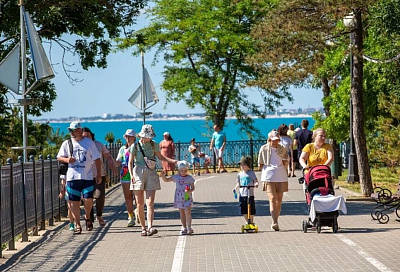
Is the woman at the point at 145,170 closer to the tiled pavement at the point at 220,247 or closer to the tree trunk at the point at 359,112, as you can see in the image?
the tiled pavement at the point at 220,247

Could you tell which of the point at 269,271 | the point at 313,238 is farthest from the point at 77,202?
the point at 269,271

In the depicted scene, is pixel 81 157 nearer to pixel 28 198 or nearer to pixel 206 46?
pixel 28 198

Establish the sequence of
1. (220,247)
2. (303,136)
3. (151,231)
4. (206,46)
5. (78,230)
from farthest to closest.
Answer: (206,46) < (303,136) < (78,230) < (151,231) < (220,247)

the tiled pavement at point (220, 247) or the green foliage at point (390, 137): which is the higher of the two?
the green foliage at point (390, 137)

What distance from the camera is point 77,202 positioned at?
16.4m

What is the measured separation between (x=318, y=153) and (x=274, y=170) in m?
0.88

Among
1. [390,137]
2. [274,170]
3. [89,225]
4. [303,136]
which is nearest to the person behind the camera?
[274,170]

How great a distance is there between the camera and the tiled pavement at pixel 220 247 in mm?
12195

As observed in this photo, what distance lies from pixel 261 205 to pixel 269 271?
10588mm

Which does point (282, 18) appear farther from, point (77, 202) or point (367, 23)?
point (77, 202)

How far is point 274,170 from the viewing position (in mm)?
16641

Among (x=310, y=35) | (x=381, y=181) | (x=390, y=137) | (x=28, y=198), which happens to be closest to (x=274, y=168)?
(x=28, y=198)

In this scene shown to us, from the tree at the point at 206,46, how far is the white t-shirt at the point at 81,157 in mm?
25701

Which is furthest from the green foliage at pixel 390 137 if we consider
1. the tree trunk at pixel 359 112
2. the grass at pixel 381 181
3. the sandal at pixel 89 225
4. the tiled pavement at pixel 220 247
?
the sandal at pixel 89 225
